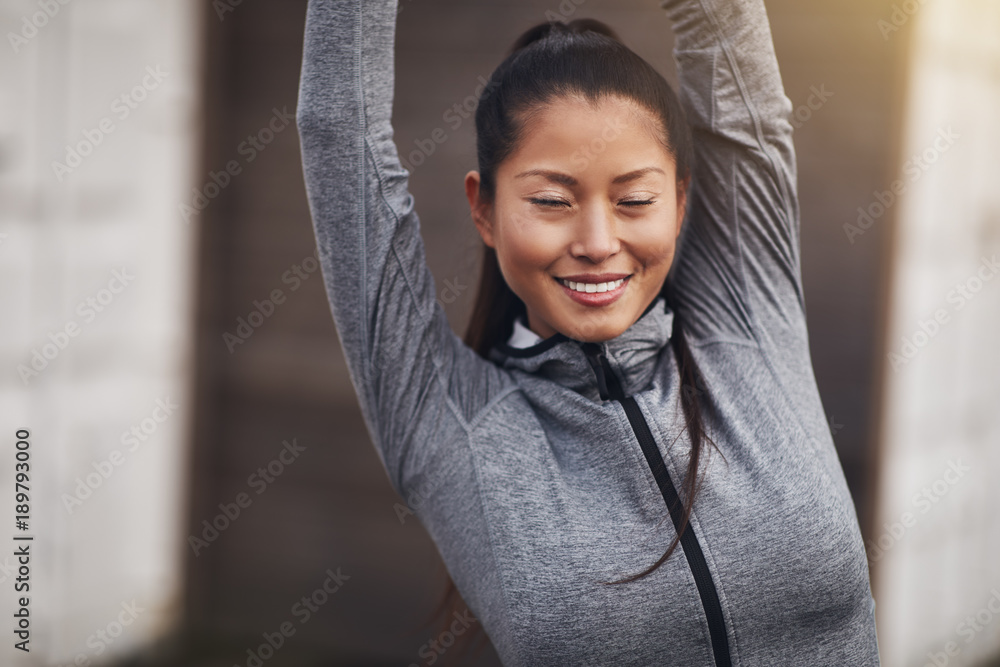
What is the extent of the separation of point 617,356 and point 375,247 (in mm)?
355

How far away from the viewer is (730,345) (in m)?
1.16

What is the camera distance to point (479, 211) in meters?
1.17

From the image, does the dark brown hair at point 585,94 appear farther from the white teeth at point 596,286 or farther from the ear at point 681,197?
the white teeth at point 596,286

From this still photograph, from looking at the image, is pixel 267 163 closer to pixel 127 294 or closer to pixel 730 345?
pixel 127 294

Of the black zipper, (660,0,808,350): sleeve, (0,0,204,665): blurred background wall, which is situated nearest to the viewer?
the black zipper

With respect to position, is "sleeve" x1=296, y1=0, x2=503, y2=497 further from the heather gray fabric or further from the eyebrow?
the eyebrow

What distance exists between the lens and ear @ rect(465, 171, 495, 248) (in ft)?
3.82

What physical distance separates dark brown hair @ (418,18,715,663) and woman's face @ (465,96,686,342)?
21 mm

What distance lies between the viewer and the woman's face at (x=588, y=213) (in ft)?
3.40

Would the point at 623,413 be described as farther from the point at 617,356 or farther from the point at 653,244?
the point at 653,244

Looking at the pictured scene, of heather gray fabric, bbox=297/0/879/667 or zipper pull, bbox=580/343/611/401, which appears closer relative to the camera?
heather gray fabric, bbox=297/0/879/667

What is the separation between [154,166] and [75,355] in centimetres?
68

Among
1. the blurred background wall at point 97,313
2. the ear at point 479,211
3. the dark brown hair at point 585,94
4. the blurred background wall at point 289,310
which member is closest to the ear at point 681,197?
the dark brown hair at point 585,94

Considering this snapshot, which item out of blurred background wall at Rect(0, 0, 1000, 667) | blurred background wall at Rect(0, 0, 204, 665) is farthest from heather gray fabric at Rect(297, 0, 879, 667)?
blurred background wall at Rect(0, 0, 204, 665)
